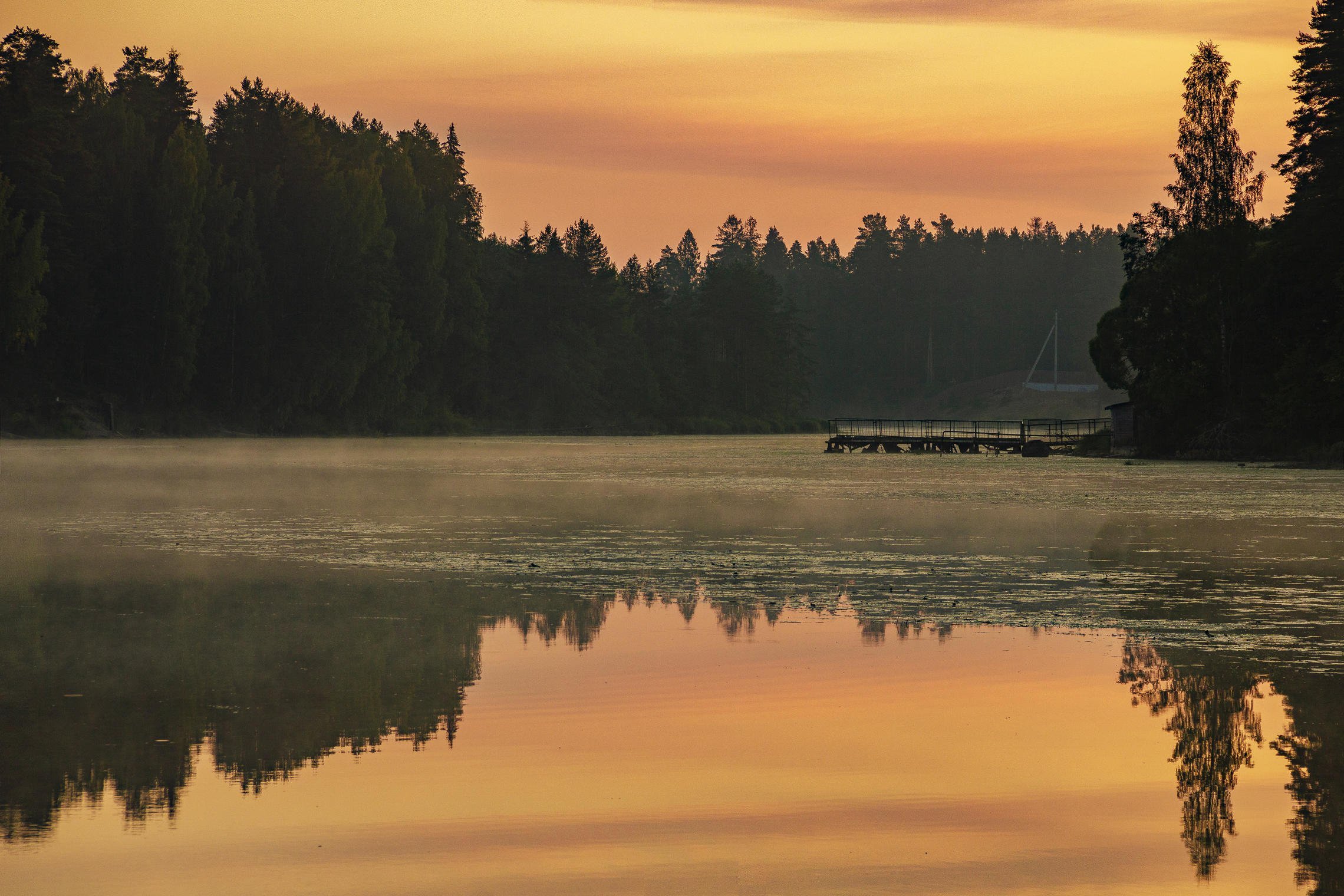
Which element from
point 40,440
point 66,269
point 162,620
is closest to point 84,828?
point 162,620

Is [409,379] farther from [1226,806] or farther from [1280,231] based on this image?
[1226,806]

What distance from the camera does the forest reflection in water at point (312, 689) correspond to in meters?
7.77

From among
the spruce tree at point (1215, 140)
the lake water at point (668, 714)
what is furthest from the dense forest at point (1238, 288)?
the lake water at point (668, 714)

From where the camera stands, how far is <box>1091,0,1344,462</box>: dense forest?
54656 mm

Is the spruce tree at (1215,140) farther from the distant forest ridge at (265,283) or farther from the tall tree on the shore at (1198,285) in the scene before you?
the distant forest ridge at (265,283)

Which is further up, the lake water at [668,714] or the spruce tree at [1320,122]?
the spruce tree at [1320,122]

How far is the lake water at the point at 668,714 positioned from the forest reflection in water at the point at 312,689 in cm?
4

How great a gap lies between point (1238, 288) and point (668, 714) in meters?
55.6

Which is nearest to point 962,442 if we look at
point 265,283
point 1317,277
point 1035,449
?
point 1035,449

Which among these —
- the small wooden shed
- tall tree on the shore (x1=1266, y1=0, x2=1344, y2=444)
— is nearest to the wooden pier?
the small wooden shed

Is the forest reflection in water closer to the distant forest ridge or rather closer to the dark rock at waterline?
the dark rock at waterline

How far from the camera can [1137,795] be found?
777 centimetres

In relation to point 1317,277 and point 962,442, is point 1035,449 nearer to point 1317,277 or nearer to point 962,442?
point 962,442

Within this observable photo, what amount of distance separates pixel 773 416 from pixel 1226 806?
16503cm
